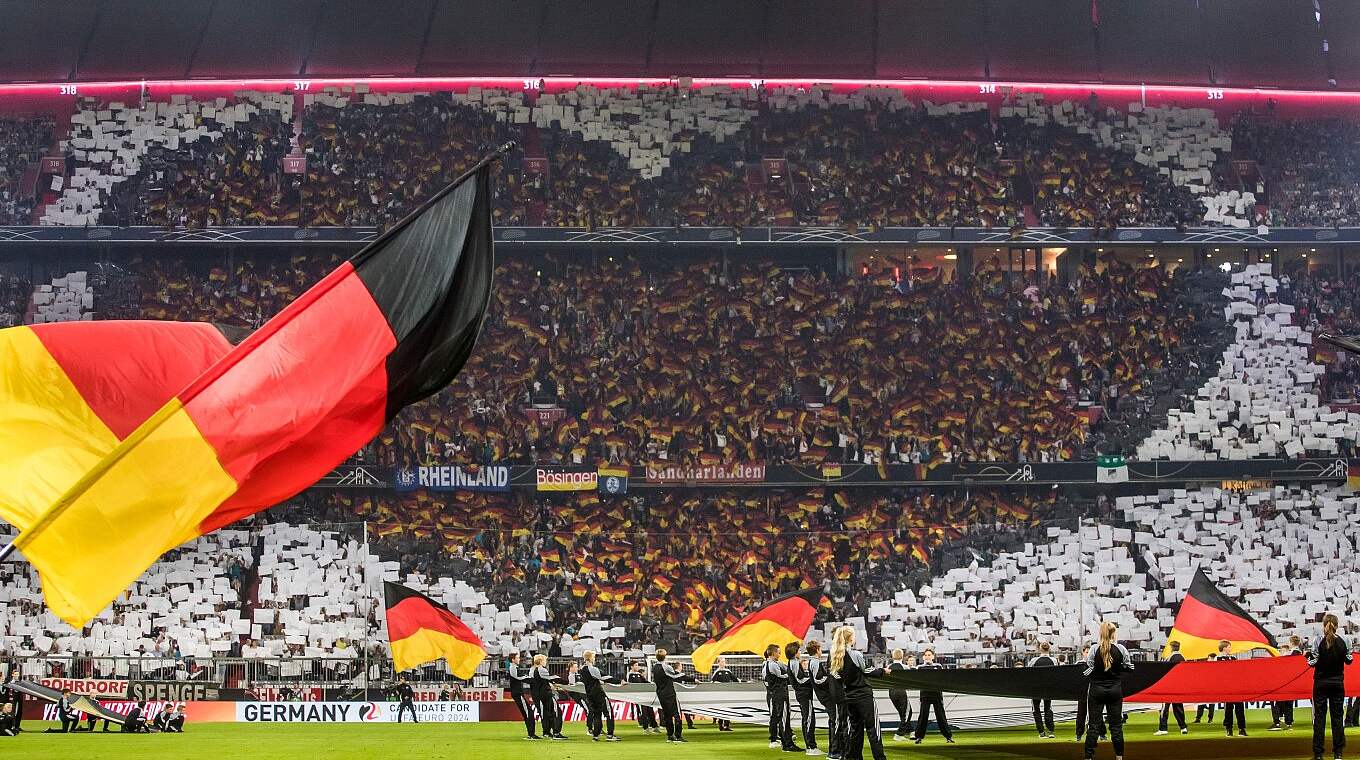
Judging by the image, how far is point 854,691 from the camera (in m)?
18.5

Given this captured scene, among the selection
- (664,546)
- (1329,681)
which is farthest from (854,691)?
(664,546)

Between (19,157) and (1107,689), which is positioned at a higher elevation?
(19,157)

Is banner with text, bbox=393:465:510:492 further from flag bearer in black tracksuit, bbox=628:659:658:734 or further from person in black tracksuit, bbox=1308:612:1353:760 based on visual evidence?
person in black tracksuit, bbox=1308:612:1353:760

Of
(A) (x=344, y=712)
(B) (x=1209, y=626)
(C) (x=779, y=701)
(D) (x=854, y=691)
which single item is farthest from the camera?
(A) (x=344, y=712)

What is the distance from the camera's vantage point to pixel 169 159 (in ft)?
152

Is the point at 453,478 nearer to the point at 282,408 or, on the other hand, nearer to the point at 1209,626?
the point at 1209,626

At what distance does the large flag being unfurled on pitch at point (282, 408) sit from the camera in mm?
10617

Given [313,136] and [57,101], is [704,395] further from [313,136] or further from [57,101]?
[57,101]

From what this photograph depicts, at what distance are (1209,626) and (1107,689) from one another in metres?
10.7

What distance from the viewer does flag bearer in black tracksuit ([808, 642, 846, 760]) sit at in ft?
67.1

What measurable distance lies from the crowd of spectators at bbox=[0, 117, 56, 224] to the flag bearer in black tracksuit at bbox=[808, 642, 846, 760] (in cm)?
3211

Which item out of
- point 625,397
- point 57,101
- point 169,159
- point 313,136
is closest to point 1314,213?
point 625,397

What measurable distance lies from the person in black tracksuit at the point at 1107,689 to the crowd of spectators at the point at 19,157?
3691 centimetres

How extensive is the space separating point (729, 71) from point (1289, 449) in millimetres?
20844
